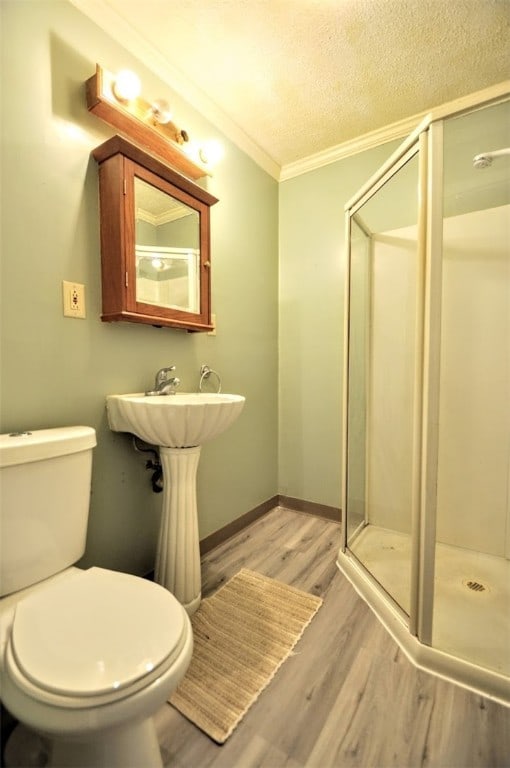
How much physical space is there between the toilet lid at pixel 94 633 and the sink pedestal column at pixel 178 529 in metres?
0.38

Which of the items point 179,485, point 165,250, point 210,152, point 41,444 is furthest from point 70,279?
point 210,152

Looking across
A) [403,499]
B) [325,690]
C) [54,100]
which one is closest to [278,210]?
[54,100]

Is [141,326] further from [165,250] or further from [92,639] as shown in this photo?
[92,639]

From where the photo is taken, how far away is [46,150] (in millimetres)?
1069

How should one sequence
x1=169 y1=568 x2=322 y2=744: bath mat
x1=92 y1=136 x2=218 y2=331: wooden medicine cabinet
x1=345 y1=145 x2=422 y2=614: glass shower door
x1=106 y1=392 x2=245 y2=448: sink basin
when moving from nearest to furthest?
x1=169 y1=568 x2=322 y2=744: bath mat
x1=106 y1=392 x2=245 y2=448: sink basin
x1=92 y1=136 x2=218 y2=331: wooden medicine cabinet
x1=345 y1=145 x2=422 y2=614: glass shower door

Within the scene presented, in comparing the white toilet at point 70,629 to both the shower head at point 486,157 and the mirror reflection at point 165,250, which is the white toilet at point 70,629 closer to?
the mirror reflection at point 165,250

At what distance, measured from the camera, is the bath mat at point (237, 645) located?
3.06 ft

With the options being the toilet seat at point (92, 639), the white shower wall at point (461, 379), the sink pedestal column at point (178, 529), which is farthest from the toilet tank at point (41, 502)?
the white shower wall at point (461, 379)

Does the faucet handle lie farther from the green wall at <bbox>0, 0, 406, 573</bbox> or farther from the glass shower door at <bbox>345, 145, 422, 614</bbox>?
the glass shower door at <bbox>345, 145, 422, 614</bbox>

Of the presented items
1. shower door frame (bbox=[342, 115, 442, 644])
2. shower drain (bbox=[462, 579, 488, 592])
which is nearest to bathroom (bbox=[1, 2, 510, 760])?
shower drain (bbox=[462, 579, 488, 592])

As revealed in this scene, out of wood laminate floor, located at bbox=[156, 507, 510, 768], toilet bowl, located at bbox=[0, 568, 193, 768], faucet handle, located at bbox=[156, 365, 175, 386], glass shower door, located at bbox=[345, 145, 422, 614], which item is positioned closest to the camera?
toilet bowl, located at bbox=[0, 568, 193, 768]

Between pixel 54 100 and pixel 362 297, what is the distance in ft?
4.82

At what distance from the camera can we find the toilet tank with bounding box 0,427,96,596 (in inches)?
33.2

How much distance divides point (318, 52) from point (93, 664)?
211 centimetres
